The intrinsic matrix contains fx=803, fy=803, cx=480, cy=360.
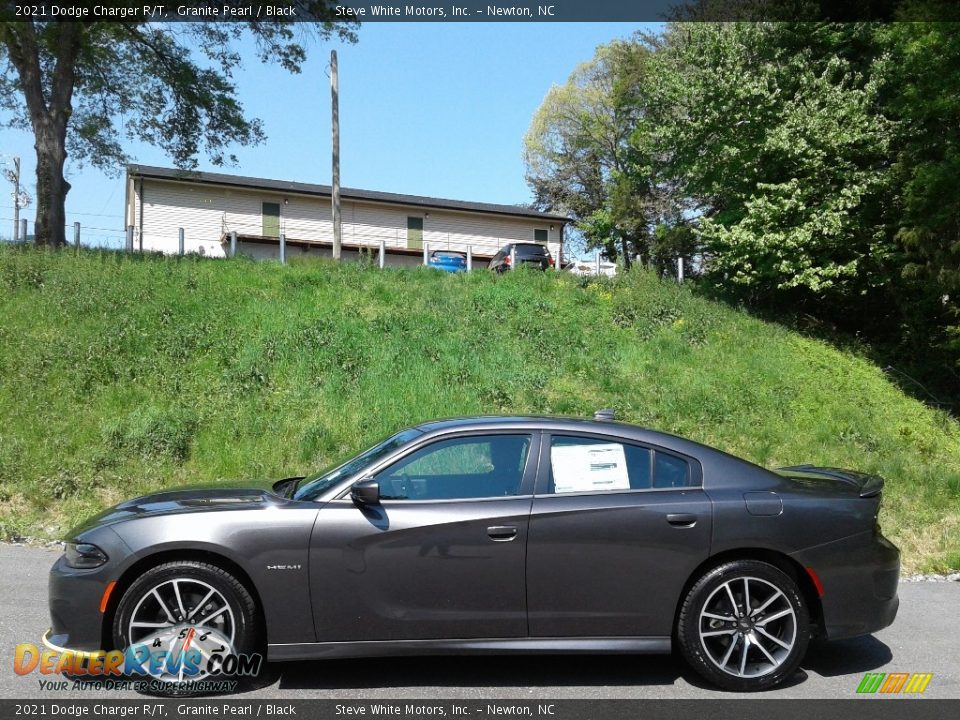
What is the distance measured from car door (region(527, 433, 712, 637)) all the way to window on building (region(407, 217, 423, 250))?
1358 inches

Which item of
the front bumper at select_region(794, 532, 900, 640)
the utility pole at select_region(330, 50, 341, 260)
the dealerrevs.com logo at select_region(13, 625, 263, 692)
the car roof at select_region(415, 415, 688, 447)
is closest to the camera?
the dealerrevs.com logo at select_region(13, 625, 263, 692)

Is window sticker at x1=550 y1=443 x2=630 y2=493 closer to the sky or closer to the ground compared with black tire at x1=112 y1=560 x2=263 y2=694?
closer to the sky

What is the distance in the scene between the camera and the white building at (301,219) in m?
33.2

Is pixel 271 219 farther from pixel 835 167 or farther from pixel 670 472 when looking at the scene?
pixel 670 472

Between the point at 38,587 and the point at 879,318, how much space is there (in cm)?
1784

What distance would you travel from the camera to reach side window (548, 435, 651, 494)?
474 centimetres

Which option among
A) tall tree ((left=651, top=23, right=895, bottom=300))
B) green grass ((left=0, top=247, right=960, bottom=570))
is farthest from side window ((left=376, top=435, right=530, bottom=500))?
tall tree ((left=651, top=23, right=895, bottom=300))

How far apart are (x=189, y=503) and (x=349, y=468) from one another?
3.10ft

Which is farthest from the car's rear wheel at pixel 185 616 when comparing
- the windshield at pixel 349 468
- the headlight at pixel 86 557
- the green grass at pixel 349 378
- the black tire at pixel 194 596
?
the green grass at pixel 349 378

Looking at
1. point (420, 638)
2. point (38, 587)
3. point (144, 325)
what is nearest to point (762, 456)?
point (420, 638)

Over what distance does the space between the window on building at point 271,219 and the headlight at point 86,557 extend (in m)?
32.4
